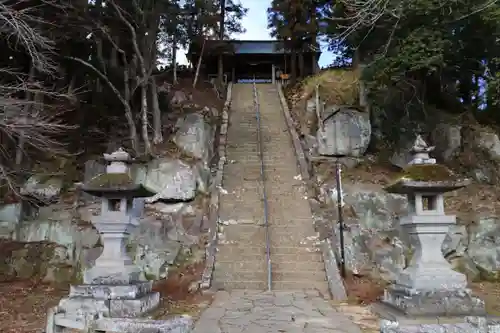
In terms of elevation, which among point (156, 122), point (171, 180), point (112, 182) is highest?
point (156, 122)

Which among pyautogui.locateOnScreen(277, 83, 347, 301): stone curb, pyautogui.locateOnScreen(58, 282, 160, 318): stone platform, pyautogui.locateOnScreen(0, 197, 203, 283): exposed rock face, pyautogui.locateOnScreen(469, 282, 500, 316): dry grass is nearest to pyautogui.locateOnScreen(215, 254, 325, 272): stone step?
pyautogui.locateOnScreen(277, 83, 347, 301): stone curb

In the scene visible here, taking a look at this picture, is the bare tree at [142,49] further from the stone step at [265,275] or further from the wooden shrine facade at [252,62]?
the wooden shrine facade at [252,62]

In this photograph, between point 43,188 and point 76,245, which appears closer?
point 76,245

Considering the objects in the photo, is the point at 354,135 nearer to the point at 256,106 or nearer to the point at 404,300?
the point at 256,106

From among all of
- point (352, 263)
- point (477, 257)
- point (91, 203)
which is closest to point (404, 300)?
point (352, 263)

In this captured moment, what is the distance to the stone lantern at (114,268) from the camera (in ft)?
24.1

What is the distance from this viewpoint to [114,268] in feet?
25.8

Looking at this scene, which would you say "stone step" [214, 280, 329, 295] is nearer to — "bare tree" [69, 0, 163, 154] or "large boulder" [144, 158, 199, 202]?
"large boulder" [144, 158, 199, 202]

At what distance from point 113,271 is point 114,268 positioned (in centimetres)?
6

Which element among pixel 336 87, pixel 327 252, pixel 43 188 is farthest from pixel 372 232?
pixel 43 188

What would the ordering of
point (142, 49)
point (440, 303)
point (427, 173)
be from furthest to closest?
point (142, 49)
point (427, 173)
point (440, 303)

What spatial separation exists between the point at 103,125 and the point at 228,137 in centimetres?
465

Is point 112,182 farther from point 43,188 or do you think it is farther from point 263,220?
point 43,188

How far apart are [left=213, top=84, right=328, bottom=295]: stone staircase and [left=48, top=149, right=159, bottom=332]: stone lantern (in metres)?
2.54
